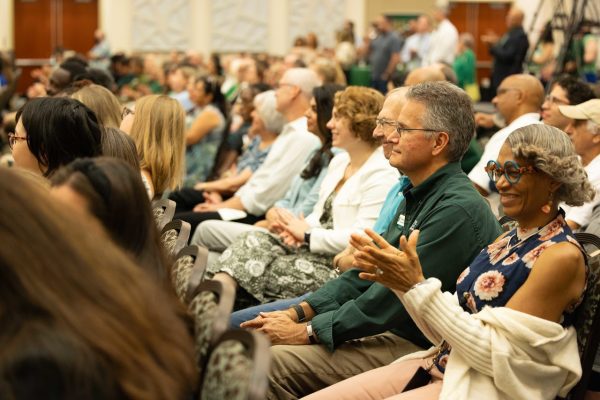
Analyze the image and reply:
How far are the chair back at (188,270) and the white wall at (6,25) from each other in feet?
60.3

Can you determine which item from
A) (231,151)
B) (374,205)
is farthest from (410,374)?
(231,151)

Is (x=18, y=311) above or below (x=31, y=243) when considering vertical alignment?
below

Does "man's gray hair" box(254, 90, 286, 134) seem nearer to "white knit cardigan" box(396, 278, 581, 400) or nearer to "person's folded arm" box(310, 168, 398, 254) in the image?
"person's folded arm" box(310, 168, 398, 254)

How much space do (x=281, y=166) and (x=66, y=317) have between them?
413 cm

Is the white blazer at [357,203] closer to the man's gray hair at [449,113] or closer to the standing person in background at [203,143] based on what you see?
the man's gray hair at [449,113]

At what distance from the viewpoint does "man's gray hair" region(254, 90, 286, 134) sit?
241 inches

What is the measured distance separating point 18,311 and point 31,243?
113 mm

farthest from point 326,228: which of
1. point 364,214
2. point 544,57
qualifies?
point 544,57

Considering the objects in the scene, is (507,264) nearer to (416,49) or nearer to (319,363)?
(319,363)

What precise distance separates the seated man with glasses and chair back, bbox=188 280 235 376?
105cm

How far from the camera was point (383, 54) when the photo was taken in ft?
47.2

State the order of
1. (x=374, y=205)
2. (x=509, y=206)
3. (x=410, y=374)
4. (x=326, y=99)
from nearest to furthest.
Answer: (x=509, y=206)
(x=410, y=374)
(x=374, y=205)
(x=326, y=99)

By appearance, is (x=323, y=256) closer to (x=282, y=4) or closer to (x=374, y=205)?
(x=374, y=205)

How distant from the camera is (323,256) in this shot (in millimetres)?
4156
